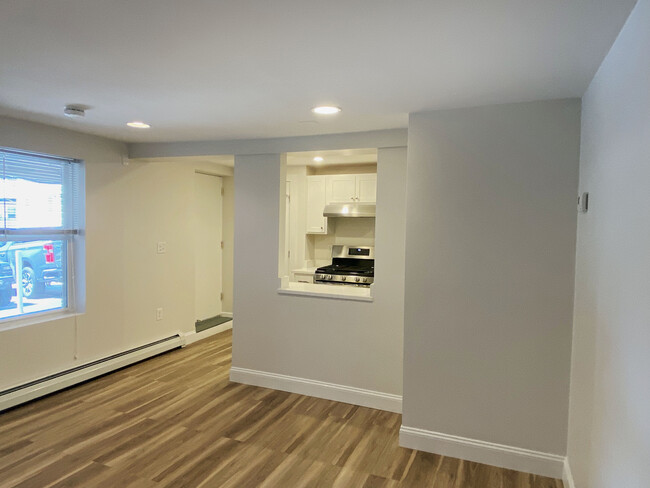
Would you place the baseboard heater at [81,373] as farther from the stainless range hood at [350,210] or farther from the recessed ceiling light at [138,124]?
the stainless range hood at [350,210]

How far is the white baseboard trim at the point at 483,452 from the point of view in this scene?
2555 mm

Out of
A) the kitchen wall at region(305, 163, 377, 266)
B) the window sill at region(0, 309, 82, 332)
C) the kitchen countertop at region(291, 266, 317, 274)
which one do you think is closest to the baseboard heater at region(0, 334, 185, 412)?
the window sill at region(0, 309, 82, 332)

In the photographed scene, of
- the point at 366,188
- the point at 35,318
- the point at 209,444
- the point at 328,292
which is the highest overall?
the point at 366,188

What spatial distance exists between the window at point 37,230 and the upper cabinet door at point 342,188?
9.35 ft

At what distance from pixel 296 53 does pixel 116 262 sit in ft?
10.9

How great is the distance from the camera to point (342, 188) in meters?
5.41

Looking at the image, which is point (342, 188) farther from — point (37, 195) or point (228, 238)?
point (37, 195)

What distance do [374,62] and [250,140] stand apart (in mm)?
2133

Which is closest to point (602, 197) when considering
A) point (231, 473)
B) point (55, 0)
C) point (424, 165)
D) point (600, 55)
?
point (600, 55)

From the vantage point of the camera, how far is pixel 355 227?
5707mm

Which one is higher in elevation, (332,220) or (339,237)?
(332,220)

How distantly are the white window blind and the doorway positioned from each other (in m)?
1.74

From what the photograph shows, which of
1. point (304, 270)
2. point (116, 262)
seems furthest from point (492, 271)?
point (116, 262)

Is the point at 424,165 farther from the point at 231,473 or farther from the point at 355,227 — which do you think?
the point at 355,227
